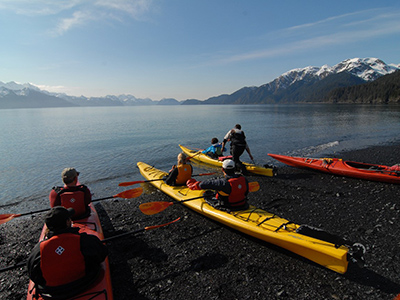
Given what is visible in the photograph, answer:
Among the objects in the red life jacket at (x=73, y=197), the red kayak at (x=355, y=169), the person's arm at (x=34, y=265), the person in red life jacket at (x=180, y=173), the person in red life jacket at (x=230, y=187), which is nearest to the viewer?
the person's arm at (x=34, y=265)

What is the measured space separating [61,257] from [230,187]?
4.41 meters

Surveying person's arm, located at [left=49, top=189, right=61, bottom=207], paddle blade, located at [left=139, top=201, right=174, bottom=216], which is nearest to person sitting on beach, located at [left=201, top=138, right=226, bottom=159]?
paddle blade, located at [left=139, top=201, right=174, bottom=216]

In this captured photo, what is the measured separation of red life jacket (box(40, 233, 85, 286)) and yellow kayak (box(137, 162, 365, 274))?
428 centimetres

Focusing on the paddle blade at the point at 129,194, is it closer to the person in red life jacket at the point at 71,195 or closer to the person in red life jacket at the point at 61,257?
the person in red life jacket at the point at 71,195

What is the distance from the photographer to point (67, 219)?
358cm

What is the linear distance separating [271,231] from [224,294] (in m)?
2.00

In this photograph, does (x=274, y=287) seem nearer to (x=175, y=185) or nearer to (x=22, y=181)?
(x=175, y=185)

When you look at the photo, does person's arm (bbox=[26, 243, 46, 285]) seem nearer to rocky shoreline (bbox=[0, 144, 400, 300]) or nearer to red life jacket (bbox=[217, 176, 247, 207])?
rocky shoreline (bbox=[0, 144, 400, 300])

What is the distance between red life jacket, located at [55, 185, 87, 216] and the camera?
602 centimetres

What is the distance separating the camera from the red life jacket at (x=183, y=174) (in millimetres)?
9602

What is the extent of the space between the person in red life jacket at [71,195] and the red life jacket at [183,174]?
13.1 ft

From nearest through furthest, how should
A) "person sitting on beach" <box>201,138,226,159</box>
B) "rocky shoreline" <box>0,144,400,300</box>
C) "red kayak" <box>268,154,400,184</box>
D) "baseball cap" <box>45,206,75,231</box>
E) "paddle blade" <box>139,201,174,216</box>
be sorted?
"baseball cap" <box>45,206,75,231</box> < "rocky shoreline" <box>0,144,400,300</box> < "paddle blade" <box>139,201,174,216</box> < "red kayak" <box>268,154,400,184</box> < "person sitting on beach" <box>201,138,226,159</box>

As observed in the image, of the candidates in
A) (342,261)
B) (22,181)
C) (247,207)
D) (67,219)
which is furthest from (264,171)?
(22,181)

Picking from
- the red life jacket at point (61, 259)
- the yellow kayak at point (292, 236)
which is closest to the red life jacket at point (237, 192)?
the yellow kayak at point (292, 236)
